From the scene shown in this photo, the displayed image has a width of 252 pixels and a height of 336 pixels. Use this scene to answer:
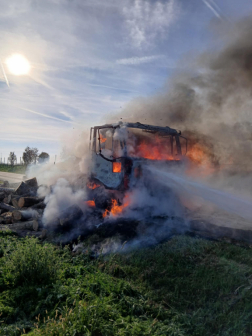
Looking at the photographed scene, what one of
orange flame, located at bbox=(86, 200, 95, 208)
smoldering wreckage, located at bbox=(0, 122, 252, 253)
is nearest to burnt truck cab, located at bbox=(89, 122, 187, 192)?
smoldering wreckage, located at bbox=(0, 122, 252, 253)

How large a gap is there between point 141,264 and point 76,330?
2335 mm

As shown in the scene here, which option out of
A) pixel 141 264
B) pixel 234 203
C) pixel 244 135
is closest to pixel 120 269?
pixel 141 264

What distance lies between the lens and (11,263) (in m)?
4.37

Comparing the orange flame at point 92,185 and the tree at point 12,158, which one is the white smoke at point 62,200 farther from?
the tree at point 12,158

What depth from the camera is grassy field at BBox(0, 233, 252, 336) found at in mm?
3209

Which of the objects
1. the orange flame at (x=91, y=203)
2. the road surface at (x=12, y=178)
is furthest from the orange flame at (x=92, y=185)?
the road surface at (x=12, y=178)

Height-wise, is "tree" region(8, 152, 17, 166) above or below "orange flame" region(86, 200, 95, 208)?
above

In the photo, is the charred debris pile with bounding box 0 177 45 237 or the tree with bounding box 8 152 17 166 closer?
the charred debris pile with bounding box 0 177 45 237

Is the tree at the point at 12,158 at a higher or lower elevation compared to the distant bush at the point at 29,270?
higher

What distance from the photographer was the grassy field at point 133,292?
3.21 m

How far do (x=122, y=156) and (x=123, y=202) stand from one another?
146 centimetres

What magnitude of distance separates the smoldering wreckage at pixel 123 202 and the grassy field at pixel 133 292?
991mm

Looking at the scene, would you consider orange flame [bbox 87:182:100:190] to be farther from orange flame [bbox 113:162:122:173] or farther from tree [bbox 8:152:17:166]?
tree [bbox 8:152:17:166]

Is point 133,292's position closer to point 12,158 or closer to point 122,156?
point 122,156
